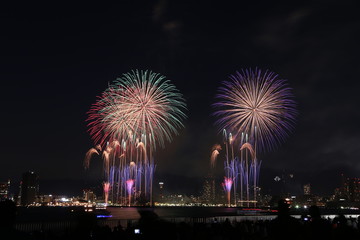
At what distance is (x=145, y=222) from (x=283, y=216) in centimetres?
375

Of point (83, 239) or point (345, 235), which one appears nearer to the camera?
point (345, 235)

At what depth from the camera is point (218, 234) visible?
19703 millimetres

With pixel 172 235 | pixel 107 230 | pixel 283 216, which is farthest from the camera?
pixel 107 230

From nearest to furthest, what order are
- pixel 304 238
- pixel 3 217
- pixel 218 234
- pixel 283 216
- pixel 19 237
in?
pixel 19 237 < pixel 3 217 < pixel 283 216 < pixel 304 238 < pixel 218 234

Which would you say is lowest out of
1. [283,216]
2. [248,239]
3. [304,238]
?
[248,239]

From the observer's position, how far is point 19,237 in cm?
369

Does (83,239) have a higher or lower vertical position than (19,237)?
lower

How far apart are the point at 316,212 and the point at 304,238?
1.00 metres

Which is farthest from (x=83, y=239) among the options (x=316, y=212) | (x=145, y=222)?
(x=316, y=212)

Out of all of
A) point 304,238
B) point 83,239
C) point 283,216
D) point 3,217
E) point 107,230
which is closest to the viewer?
point 3,217

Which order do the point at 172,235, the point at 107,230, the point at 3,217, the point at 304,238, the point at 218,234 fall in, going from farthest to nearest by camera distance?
the point at 218,234, the point at 107,230, the point at 304,238, the point at 172,235, the point at 3,217

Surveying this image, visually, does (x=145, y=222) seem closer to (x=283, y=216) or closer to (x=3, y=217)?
(x=283, y=216)

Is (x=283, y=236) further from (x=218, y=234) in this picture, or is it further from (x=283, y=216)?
(x=218, y=234)

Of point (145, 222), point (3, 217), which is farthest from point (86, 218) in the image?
point (3, 217)
